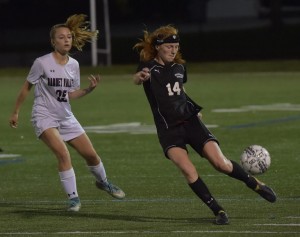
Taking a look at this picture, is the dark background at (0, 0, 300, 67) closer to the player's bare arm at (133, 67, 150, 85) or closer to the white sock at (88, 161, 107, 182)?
the white sock at (88, 161, 107, 182)

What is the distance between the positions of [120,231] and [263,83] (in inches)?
1170

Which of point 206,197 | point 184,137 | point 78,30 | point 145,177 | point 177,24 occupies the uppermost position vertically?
point 78,30

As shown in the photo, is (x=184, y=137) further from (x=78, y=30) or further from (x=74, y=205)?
(x=78, y=30)

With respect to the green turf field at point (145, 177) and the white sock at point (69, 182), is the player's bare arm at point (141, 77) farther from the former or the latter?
the white sock at point (69, 182)

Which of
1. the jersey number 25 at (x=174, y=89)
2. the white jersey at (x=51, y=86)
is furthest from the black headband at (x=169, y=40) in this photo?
the white jersey at (x=51, y=86)

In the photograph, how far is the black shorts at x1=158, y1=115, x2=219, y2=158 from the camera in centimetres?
1284

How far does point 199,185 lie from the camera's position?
12641 mm

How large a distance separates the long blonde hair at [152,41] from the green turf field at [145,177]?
1.69m

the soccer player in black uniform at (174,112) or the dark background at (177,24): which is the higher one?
the soccer player in black uniform at (174,112)

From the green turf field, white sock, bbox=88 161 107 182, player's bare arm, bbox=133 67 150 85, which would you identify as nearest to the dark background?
the green turf field

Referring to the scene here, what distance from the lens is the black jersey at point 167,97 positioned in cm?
1295

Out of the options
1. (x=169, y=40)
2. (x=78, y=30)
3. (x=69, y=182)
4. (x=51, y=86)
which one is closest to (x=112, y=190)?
(x=69, y=182)

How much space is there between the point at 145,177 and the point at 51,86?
3.43 meters

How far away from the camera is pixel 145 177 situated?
17172mm
